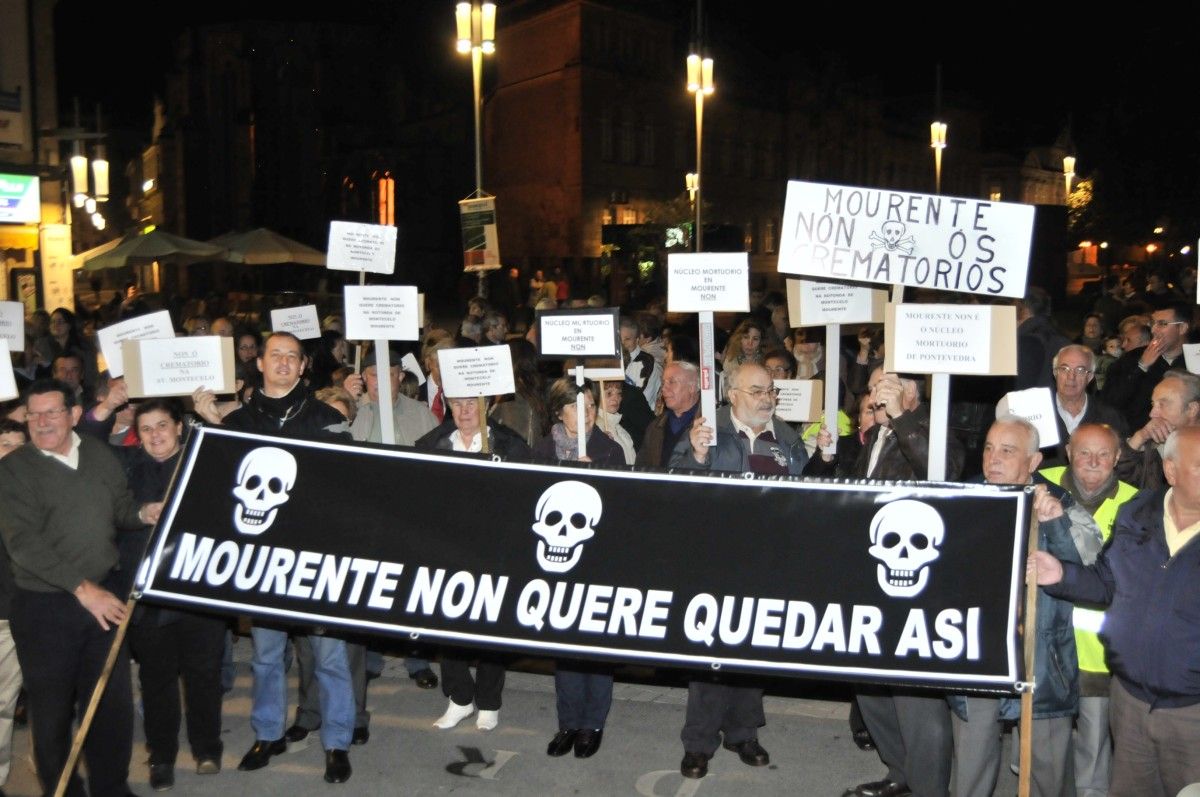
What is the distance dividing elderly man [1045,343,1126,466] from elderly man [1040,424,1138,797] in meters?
1.95

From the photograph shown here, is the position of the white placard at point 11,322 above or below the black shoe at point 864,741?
above

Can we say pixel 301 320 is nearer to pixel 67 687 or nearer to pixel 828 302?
pixel 828 302

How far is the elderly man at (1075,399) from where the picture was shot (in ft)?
22.6

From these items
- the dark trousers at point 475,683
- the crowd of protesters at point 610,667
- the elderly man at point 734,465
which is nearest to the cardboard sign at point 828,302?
the crowd of protesters at point 610,667

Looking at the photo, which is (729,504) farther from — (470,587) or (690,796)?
(690,796)

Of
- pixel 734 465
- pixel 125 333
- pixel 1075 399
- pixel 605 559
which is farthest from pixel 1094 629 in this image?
pixel 125 333

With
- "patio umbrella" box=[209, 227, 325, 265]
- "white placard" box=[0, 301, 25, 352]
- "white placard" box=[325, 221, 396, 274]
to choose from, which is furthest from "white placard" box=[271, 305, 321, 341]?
"patio umbrella" box=[209, 227, 325, 265]

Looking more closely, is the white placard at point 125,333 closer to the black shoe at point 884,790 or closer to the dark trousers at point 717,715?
the dark trousers at point 717,715

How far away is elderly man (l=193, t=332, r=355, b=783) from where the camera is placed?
584 centimetres

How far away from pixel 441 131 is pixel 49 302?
27.3 meters

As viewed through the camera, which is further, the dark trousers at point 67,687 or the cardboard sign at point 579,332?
the cardboard sign at point 579,332

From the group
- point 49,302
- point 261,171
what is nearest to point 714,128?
point 261,171

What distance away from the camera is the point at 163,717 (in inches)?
226

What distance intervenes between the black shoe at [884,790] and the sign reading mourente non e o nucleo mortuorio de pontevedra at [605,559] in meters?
1.49
